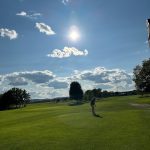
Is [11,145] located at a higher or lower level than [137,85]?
lower

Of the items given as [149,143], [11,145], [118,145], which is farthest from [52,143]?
[149,143]

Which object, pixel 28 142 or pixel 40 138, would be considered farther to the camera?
pixel 40 138

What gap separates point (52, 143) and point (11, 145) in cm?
240

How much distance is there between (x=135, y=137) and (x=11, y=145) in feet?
23.4

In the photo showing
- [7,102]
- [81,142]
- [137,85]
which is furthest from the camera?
[7,102]

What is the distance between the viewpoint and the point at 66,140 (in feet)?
66.2

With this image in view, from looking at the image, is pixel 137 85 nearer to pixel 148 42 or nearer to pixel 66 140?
pixel 148 42

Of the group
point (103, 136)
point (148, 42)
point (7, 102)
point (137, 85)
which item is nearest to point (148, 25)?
point (148, 42)

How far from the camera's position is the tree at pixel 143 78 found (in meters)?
146

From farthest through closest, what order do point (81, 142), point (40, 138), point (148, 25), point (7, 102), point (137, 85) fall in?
point (7, 102)
point (137, 85)
point (148, 25)
point (40, 138)
point (81, 142)

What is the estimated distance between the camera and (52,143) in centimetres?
1947

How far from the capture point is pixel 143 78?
149m

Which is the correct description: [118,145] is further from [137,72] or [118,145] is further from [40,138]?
[137,72]

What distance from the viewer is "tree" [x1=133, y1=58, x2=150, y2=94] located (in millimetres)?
145875
